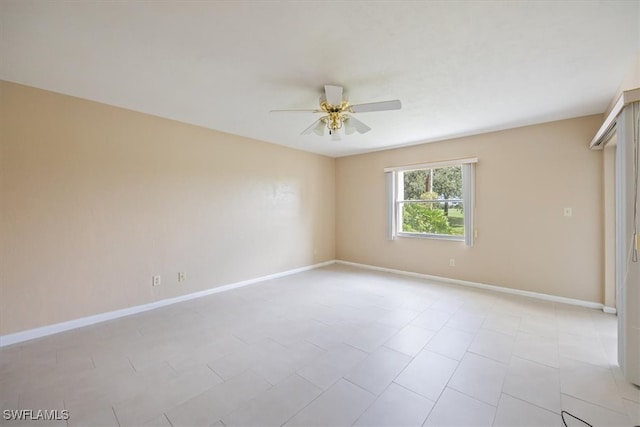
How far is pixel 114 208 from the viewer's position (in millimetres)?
3160

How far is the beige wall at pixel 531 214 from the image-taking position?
3432 mm

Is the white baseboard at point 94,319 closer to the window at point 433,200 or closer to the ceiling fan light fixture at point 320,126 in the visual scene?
the ceiling fan light fixture at point 320,126

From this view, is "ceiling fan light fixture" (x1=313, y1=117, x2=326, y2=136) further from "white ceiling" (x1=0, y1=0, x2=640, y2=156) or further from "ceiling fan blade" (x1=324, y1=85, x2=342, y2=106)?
"ceiling fan blade" (x1=324, y1=85, x2=342, y2=106)

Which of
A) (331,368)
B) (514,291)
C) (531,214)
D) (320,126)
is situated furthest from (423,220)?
(331,368)

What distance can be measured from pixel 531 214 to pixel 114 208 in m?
5.55

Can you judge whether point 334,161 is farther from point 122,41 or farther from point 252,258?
point 122,41

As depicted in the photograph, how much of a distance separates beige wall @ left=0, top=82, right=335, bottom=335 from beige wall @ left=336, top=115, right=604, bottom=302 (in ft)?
10.3

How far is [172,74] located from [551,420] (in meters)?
3.83

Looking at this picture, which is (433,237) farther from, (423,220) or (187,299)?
(187,299)

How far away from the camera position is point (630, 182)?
6.53 feet

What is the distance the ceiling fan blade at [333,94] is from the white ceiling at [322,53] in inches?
3.9

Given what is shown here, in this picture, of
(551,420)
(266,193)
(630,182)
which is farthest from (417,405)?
(266,193)

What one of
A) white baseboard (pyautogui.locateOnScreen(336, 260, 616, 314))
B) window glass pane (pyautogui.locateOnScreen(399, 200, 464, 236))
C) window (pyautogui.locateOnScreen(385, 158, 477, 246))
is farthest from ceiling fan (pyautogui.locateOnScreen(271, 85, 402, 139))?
white baseboard (pyautogui.locateOnScreen(336, 260, 616, 314))

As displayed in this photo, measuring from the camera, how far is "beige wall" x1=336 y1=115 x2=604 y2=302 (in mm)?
3432
